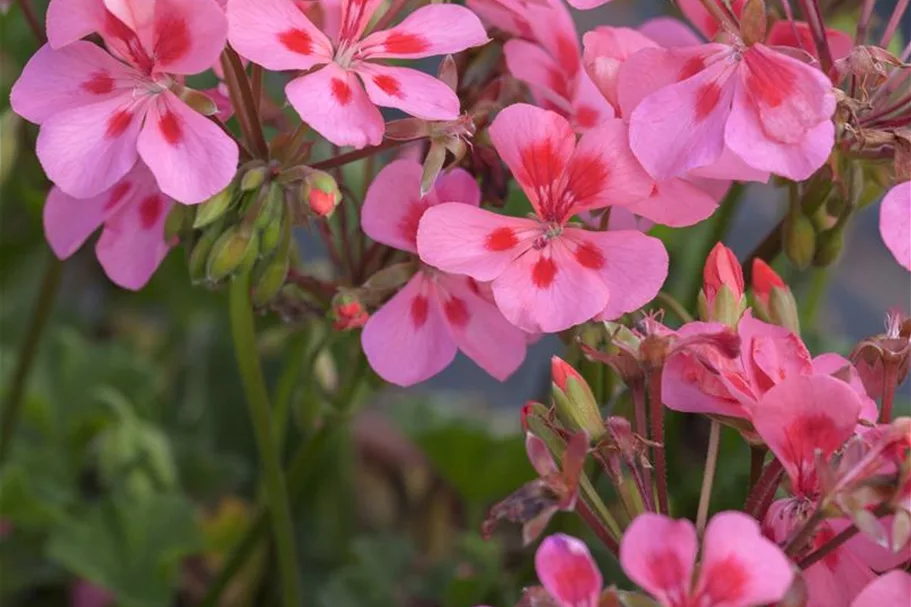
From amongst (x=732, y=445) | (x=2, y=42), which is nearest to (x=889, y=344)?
(x=732, y=445)

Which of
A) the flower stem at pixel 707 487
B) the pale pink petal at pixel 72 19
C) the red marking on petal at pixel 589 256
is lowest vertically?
the flower stem at pixel 707 487

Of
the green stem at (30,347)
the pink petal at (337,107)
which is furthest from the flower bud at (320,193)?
the green stem at (30,347)

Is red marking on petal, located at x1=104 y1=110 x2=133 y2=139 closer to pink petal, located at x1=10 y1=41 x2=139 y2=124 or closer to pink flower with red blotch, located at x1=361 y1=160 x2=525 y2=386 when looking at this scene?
pink petal, located at x1=10 y1=41 x2=139 y2=124

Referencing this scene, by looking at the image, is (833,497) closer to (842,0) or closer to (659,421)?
(659,421)

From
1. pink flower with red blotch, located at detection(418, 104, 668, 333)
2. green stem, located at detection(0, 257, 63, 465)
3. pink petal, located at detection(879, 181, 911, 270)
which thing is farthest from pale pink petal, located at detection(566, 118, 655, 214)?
green stem, located at detection(0, 257, 63, 465)

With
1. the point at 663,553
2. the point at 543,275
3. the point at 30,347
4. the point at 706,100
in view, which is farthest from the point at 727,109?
the point at 30,347

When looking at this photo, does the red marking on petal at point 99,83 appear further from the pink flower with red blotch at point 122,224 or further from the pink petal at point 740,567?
the pink petal at point 740,567
